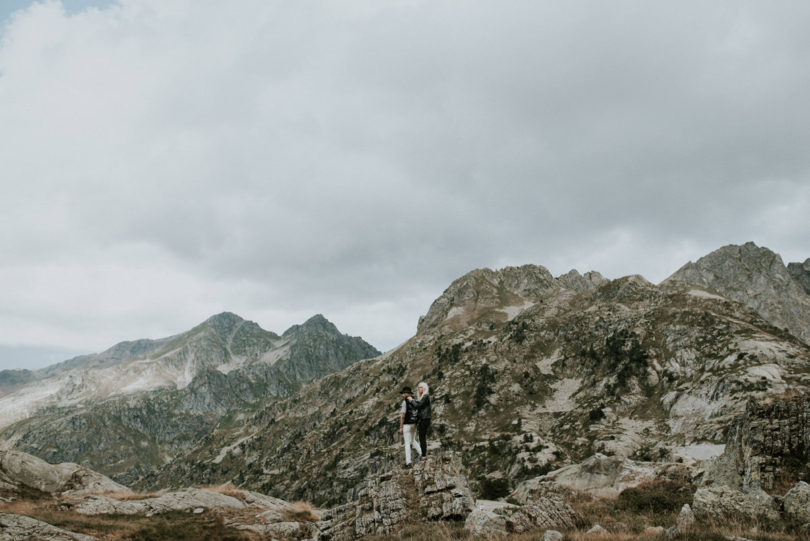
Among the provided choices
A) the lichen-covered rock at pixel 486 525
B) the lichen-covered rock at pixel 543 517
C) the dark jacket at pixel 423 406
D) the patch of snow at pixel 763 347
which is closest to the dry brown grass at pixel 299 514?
the dark jacket at pixel 423 406

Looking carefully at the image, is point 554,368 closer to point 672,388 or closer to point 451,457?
point 672,388

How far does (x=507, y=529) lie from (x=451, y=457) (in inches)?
266

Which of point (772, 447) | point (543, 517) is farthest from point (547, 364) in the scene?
point (543, 517)

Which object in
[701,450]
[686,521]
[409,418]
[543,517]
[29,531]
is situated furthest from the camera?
[701,450]

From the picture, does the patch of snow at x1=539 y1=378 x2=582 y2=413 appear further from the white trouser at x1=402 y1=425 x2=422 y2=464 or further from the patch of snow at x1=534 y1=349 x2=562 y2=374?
the white trouser at x1=402 y1=425 x2=422 y2=464

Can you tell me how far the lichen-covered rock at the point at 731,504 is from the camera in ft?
46.3

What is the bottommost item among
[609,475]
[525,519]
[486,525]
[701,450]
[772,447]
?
[701,450]

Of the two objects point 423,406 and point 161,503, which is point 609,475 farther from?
point 161,503

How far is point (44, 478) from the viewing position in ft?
122

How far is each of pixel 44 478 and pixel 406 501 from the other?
37.9 meters

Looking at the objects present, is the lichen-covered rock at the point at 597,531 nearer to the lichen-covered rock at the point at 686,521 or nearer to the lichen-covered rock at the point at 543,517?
the lichen-covered rock at the point at 543,517

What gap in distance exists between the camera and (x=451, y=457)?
2308 cm

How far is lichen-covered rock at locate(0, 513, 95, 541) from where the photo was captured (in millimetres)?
20516

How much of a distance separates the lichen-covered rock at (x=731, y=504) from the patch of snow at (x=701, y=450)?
99813 mm
